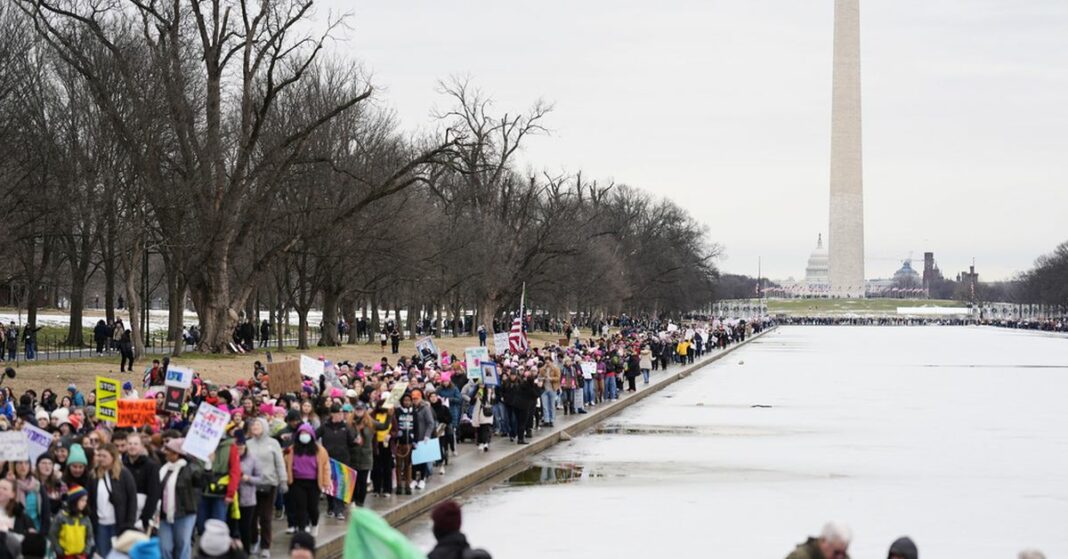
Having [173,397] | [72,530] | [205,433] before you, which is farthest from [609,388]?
[72,530]

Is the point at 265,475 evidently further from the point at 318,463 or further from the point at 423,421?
the point at 423,421

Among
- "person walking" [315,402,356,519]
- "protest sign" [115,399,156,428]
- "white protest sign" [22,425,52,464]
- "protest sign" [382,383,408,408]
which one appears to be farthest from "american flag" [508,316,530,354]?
"white protest sign" [22,425,52,464]

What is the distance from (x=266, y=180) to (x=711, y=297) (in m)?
130

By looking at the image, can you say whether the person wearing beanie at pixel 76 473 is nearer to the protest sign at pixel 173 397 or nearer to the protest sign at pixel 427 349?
the protest sign at pixel 173 397

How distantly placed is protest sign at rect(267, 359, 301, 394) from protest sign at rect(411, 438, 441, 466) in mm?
3446

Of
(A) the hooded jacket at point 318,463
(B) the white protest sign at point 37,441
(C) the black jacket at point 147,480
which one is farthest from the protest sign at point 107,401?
(C) the black jacket at point 147,480

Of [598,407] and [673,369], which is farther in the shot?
[673,369]

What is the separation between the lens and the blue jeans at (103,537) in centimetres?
1388

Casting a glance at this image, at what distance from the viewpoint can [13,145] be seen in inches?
1715

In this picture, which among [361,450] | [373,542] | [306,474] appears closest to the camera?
[373,542]

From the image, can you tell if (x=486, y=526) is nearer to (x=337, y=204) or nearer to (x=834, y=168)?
(x=337, y=204)

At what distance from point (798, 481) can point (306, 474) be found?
9635 millimetres

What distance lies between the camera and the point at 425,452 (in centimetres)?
2270

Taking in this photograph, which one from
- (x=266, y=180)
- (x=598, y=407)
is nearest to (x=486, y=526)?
(x=598, y=407)
